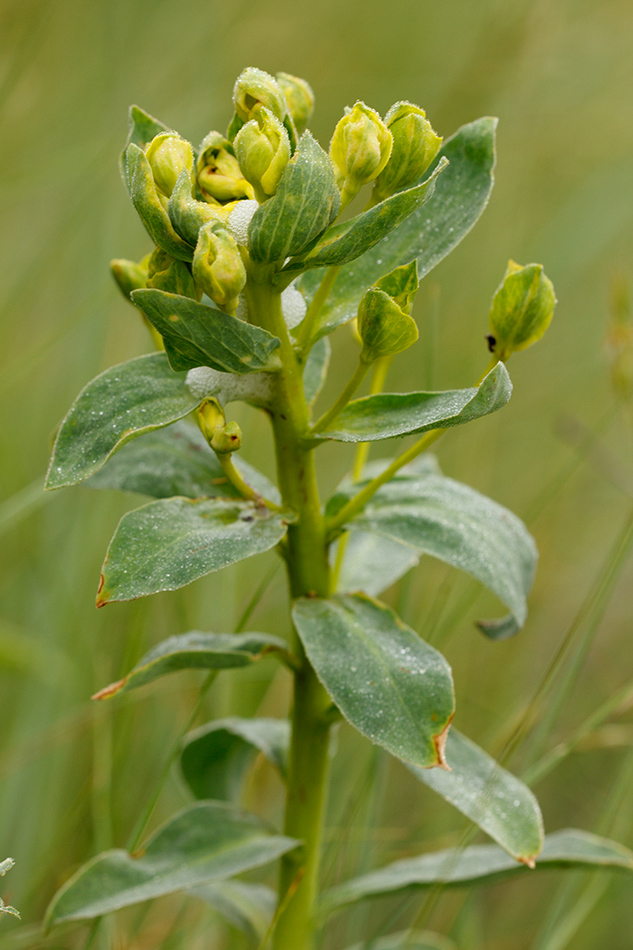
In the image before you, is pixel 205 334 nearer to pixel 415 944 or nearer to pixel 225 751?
pixel 225 751

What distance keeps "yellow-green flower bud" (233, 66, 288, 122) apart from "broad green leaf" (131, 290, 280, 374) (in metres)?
0.22

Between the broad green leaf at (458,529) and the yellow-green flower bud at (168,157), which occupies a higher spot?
the yellow-green flower bud at (168,157)

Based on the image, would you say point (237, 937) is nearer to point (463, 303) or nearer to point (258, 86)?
point (258, 86)

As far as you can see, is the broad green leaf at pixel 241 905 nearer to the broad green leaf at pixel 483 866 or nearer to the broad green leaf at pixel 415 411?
the broad green leaf at pixel 483 866

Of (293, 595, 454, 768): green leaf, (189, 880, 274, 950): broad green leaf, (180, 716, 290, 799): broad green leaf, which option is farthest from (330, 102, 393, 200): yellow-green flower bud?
(189, 880, 274, 950): broad green leaf

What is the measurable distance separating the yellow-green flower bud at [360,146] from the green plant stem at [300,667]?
0.14 metres

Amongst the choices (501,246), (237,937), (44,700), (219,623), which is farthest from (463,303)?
(237,937)

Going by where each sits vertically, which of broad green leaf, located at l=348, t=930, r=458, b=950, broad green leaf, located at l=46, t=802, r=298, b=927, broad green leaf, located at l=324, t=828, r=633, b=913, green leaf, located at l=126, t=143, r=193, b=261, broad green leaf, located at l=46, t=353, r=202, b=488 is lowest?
broad green leaf, located at l=348, t=930, r=458, b=950

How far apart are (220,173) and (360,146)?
0.47 ft

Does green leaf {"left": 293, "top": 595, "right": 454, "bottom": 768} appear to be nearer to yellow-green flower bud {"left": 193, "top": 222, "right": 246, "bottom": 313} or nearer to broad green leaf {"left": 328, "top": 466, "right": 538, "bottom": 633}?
broad green leaf {"left": 328, "top": 466, "right": 538, "bottom": 633}

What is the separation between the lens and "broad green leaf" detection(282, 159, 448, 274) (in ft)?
2.69

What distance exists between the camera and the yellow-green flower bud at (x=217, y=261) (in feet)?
2.57

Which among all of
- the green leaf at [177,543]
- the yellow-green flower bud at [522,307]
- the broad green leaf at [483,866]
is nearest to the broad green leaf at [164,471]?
the green leaf at [177,543]

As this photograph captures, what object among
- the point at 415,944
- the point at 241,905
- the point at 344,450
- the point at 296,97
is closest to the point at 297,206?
A: the point at 296,97
